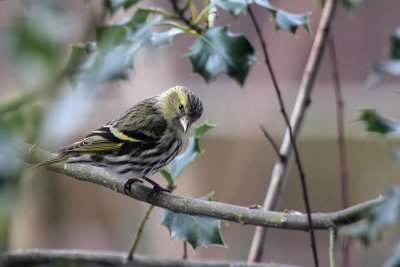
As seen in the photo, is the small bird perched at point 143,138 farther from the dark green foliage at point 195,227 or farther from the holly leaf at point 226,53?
the holly leaf at point 226,53

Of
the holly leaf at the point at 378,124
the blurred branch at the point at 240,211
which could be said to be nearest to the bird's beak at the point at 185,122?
the blurred branch at the point at 240,211

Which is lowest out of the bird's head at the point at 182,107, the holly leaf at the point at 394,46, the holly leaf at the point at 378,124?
the bird's head at the point at 182,107

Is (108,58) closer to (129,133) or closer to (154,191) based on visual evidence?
(154,191)

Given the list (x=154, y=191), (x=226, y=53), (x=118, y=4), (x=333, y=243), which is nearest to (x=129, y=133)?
(x=154, y=191)

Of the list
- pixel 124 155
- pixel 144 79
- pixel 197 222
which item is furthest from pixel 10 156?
pixel 144 79

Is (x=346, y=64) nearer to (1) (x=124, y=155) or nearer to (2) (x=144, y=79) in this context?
(2) (x=144, y=79)

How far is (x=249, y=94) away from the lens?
279 inches

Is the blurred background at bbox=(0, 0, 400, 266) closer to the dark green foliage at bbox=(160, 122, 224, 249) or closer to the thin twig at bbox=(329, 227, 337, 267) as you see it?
the dark green foliage at bbox=(160, 122, 224, 249)

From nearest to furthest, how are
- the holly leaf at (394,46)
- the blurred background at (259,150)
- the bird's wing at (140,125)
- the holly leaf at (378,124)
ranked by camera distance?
the holly leaf at (378,124) < the holly leaf at (394,46) < the bird's wing at (140,125) < the blurred background at (259,150)

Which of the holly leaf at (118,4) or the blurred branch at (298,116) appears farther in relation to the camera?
the blurred branch at (298,116)

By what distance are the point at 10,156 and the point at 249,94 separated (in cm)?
637

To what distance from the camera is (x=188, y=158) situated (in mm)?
2314

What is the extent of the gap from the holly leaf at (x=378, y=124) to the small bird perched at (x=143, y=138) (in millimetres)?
1185

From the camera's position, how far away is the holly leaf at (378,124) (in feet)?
4.67
